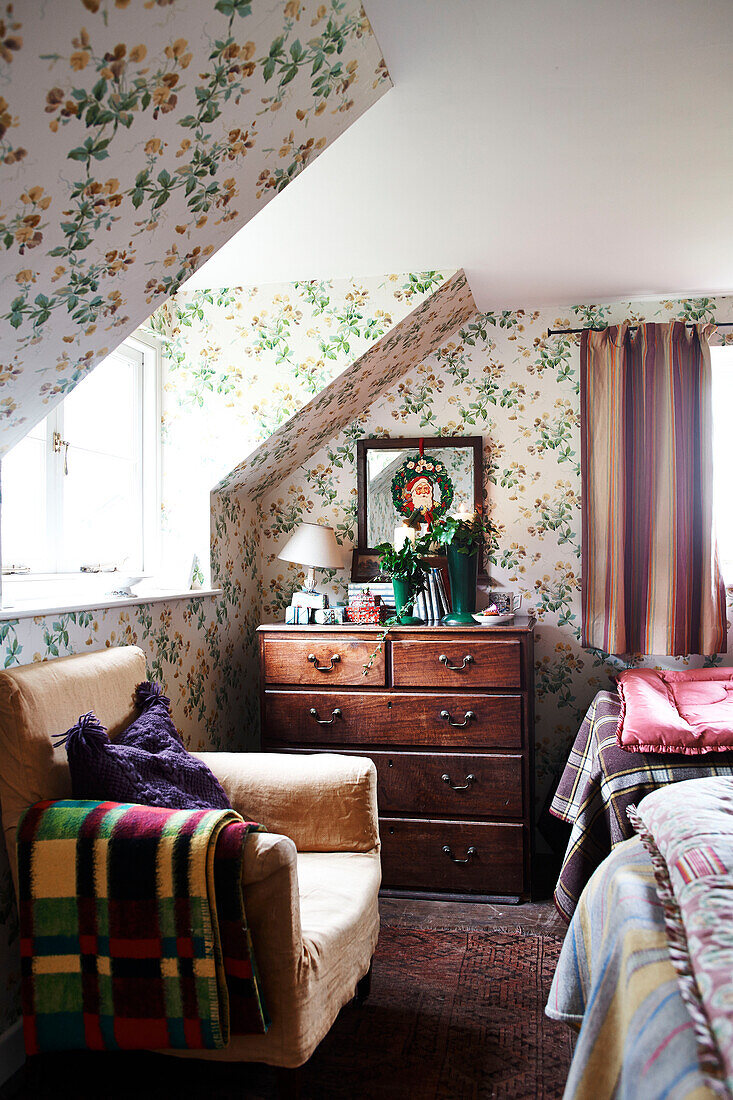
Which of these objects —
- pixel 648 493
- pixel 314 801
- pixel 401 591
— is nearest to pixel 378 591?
pixel 401 591

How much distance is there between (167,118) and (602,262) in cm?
192

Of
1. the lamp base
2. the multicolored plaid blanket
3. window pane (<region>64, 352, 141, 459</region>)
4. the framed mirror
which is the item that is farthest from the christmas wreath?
the multicolored plaid blanket

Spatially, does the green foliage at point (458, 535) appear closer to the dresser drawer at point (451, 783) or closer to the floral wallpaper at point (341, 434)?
the floral wallpaper at point (341, 434)

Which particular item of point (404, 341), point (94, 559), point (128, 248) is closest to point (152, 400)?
point (94, 559)

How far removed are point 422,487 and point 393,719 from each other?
3.52 feet

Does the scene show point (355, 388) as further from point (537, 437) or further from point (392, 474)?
point (537, 437)

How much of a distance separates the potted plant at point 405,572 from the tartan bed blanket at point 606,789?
83 cm

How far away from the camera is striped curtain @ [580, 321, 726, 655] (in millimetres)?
3258

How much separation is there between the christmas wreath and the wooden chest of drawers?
2.36 ft

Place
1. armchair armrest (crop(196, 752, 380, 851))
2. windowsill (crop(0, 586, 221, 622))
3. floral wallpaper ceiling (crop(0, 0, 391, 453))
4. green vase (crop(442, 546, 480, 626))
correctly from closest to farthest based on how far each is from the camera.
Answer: floral wallpaper ceiling (crop(0, 0, 391, 453)) → windowsill (crop(0, 586, 221, 622)) → armchair armrest (crop(196, 752, 380, 851)) → green vase (crop(442, 546, 480, 626))

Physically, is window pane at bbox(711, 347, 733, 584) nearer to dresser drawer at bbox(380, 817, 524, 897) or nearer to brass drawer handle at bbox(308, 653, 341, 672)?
dresser drawer at bbox(380, 817, 524, 897)

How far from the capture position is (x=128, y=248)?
5.52 feet

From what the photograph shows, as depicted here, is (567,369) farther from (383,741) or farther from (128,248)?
(128,248)

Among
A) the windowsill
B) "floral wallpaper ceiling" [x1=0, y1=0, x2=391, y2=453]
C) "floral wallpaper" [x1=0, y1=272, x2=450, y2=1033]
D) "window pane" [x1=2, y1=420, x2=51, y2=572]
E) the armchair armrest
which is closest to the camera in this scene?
"floral wallpaper ceiling" [x1=0, y1=0, x2=391, y2=453]
